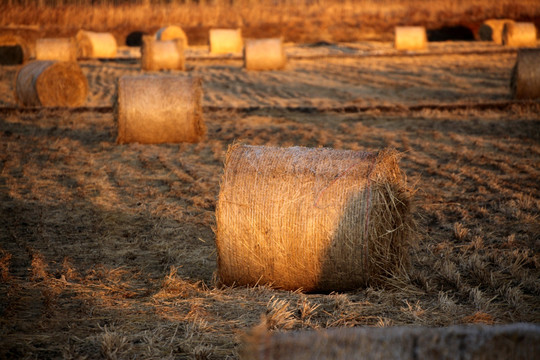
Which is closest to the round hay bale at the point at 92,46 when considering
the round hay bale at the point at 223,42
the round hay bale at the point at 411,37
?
the round hay bale at the point at 223,42

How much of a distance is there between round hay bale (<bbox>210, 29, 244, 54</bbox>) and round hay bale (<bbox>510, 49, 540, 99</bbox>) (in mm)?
15850

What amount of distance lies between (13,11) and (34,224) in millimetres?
30211

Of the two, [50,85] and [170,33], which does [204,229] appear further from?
[170,33]

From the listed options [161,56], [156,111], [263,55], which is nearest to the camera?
[156,111]

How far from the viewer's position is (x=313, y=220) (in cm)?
464

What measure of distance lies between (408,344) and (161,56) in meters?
20.0

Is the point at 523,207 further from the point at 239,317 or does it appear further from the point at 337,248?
the point at 239,317

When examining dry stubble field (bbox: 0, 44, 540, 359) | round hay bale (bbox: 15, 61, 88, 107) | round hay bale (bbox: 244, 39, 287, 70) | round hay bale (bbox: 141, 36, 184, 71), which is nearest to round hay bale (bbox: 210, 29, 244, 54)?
round hay bale (bbox: 244, 39, 287, 70)

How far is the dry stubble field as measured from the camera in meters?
4.11

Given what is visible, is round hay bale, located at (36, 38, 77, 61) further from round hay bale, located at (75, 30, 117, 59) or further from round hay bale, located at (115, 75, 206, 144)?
round hay bale, located at (115, 75, 206, 144)

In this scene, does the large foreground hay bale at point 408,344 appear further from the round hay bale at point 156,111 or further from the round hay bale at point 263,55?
the round hay bale at point 263,55

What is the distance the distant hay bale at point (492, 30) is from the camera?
99.9 ft

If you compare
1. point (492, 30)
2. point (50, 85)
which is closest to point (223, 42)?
point (492, 30)

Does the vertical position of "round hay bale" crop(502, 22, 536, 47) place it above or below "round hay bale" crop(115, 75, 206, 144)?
above
